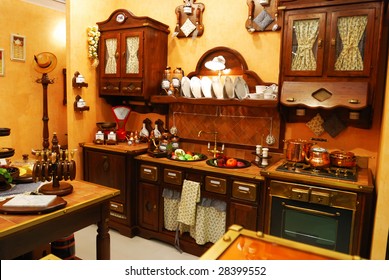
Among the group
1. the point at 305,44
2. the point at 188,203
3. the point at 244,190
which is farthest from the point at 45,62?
the point at 305,44

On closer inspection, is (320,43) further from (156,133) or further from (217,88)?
(156,133)

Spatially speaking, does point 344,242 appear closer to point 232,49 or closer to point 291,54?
point 291,54

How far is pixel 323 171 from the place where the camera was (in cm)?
262

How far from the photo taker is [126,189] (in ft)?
11.1

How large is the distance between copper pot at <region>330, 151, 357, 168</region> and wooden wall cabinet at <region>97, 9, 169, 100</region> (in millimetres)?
1992

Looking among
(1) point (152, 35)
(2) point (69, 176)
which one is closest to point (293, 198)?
(2) point (69, 176)

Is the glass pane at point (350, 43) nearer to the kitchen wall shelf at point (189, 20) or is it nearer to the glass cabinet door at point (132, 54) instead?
the kitchen wall shelf at point (189, 20)

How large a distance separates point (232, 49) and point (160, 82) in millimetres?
904

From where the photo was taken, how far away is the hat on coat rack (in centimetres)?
436

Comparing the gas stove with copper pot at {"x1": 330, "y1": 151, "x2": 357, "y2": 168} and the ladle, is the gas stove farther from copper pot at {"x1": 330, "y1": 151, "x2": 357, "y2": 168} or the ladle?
the ladle

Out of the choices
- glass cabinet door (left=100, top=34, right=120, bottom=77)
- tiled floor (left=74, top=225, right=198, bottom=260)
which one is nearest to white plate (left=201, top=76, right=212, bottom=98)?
glass cabinet door (left=100, top=34, right=120, bottom=77)

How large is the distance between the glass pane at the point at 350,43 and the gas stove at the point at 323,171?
2.65 feet

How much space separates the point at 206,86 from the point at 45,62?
93.6 inches

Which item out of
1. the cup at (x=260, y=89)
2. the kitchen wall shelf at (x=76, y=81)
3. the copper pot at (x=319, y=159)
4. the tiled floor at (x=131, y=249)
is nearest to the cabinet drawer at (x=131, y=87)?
the kitchen wall shelf at (x=76, y=81)
